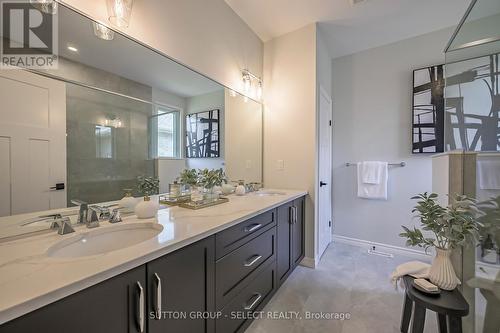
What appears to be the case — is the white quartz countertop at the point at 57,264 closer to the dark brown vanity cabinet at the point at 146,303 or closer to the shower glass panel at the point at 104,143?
the dark brown vanity cabinet at the point at 146,303

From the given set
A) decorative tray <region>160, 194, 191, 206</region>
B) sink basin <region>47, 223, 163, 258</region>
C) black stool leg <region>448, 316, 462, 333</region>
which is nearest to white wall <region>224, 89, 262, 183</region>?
decorative tray <region>160, 194, 191, 206</region>

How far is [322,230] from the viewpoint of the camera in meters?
2.74

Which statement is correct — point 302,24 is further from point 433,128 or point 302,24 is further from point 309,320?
point 309,320

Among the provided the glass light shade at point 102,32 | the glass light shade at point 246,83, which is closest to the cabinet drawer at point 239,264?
the glass light shade at point 102,32

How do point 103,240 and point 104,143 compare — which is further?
point 104,143

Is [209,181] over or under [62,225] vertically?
over

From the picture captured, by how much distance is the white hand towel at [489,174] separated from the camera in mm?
1388

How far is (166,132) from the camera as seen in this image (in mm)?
1638

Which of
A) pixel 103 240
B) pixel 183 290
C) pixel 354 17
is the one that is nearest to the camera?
pixel 183 290

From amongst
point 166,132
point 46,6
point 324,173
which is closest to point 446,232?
point 324,173

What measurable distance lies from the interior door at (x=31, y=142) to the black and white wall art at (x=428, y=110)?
3427 millimetres

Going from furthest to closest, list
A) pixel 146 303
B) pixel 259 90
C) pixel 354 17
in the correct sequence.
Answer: pixel 259 90, pixel 354 17, pixel 146 303

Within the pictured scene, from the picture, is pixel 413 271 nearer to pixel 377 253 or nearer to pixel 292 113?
pixel 377 253

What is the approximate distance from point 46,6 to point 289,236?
2284mm
